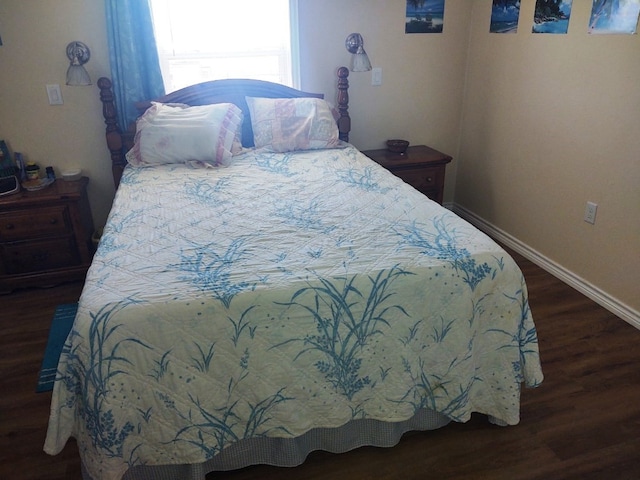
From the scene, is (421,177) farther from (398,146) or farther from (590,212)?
(590,212)

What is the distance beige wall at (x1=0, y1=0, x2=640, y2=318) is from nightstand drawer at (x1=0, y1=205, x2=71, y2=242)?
0.43 m

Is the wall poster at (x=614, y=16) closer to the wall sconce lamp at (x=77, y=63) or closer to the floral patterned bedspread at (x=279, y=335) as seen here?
the floral patterned bedspread at (x=279, y=335)

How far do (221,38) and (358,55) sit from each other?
2.85ft

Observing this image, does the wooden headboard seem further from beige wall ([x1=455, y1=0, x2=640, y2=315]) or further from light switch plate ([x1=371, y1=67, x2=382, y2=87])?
beige wall ([x1=455, y1=0, x2=640, y2=315])

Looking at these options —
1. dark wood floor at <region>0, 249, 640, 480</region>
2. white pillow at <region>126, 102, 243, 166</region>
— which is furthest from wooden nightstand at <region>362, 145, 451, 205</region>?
dark wood floor at <region>0, 249, 640, 480</region>

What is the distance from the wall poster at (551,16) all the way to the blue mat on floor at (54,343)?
2.95m

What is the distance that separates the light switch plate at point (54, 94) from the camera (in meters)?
2.83

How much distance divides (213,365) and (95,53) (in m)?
2.26

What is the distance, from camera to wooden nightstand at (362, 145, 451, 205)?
3.23 meters

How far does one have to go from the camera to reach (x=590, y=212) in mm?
2609

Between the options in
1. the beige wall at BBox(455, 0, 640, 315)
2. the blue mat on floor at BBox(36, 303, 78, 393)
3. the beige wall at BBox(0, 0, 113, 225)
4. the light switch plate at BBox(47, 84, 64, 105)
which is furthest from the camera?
the light switch plate at BBox(47, 84, 64, 105)

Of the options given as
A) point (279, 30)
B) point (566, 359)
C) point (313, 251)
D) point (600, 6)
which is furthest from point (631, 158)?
point (279, 30)

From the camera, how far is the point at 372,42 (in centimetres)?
325

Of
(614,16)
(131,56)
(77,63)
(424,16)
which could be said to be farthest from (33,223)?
(614,16)
